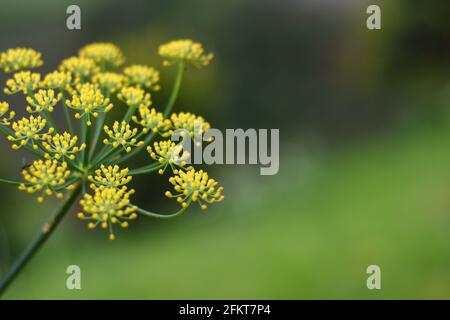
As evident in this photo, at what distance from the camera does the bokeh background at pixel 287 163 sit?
308 inches

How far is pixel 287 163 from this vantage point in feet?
34.3

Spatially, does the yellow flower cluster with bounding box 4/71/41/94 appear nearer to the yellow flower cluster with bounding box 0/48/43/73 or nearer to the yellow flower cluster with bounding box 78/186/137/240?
the yellow flower cluster with bounding box 0/48/43/73

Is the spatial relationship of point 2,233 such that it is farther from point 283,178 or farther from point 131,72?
point 131,72

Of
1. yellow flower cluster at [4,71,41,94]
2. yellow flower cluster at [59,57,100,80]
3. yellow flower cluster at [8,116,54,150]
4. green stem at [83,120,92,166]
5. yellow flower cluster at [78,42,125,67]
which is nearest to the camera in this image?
yellow flower cluster at [8,116,54,150]

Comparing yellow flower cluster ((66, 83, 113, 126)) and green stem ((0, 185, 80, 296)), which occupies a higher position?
yellow flower cluster ((66, 83, 113, 126))

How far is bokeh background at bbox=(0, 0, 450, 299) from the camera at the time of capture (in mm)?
7816

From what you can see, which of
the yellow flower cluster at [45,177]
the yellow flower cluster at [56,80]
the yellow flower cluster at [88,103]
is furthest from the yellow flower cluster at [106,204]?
the yellow flower cluster at [56,80]

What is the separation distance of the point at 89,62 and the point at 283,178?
A: 7.57 m

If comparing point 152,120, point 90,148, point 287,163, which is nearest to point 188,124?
point 152,120

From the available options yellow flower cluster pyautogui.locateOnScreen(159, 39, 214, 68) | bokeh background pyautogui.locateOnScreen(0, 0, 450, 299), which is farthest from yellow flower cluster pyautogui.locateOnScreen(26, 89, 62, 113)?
bokeh background pyautogui.locateOnScreen(0, 0, 450, 299)

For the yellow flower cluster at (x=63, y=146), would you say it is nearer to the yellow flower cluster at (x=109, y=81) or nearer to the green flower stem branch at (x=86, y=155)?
the green flower stem branch at (x=86, y=155)

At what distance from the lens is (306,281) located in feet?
24.7

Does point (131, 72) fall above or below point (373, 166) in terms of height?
above
